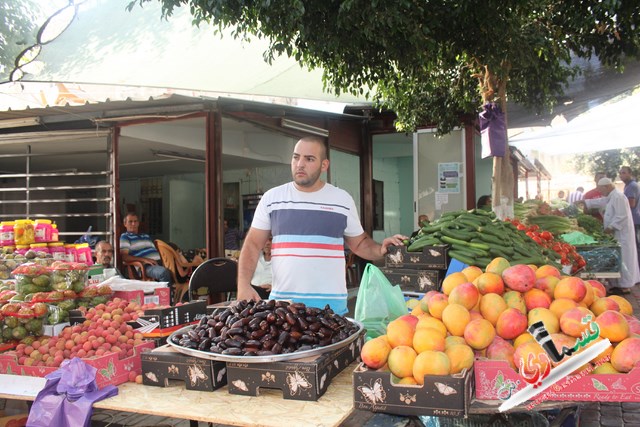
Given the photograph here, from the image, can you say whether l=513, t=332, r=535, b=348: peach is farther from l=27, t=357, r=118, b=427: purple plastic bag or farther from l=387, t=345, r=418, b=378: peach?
l=27, t=357, r=118, b=427: purple plastic bag

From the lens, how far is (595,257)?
769 centimetres

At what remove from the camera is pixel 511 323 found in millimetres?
1931

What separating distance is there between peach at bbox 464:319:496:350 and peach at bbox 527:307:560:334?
0.18 m

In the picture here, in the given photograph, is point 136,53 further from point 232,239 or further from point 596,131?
point 596,131

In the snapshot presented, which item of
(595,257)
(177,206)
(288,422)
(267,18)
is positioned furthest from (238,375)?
(177,206)

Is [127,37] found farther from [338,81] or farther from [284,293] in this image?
[284,293]

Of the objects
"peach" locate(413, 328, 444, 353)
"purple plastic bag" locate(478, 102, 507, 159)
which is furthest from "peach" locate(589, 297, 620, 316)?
"purple plastic bag" locate(478, 102, 507, 159)

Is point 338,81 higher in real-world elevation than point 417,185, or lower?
higher

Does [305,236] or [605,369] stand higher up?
[305,236]

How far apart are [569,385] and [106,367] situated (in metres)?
1.89

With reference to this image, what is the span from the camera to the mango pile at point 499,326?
69.9 inches

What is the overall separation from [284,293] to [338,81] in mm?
3433

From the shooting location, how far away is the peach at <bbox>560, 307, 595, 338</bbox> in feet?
5.90

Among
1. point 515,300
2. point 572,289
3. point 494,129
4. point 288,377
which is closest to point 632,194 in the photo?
point 494,129
